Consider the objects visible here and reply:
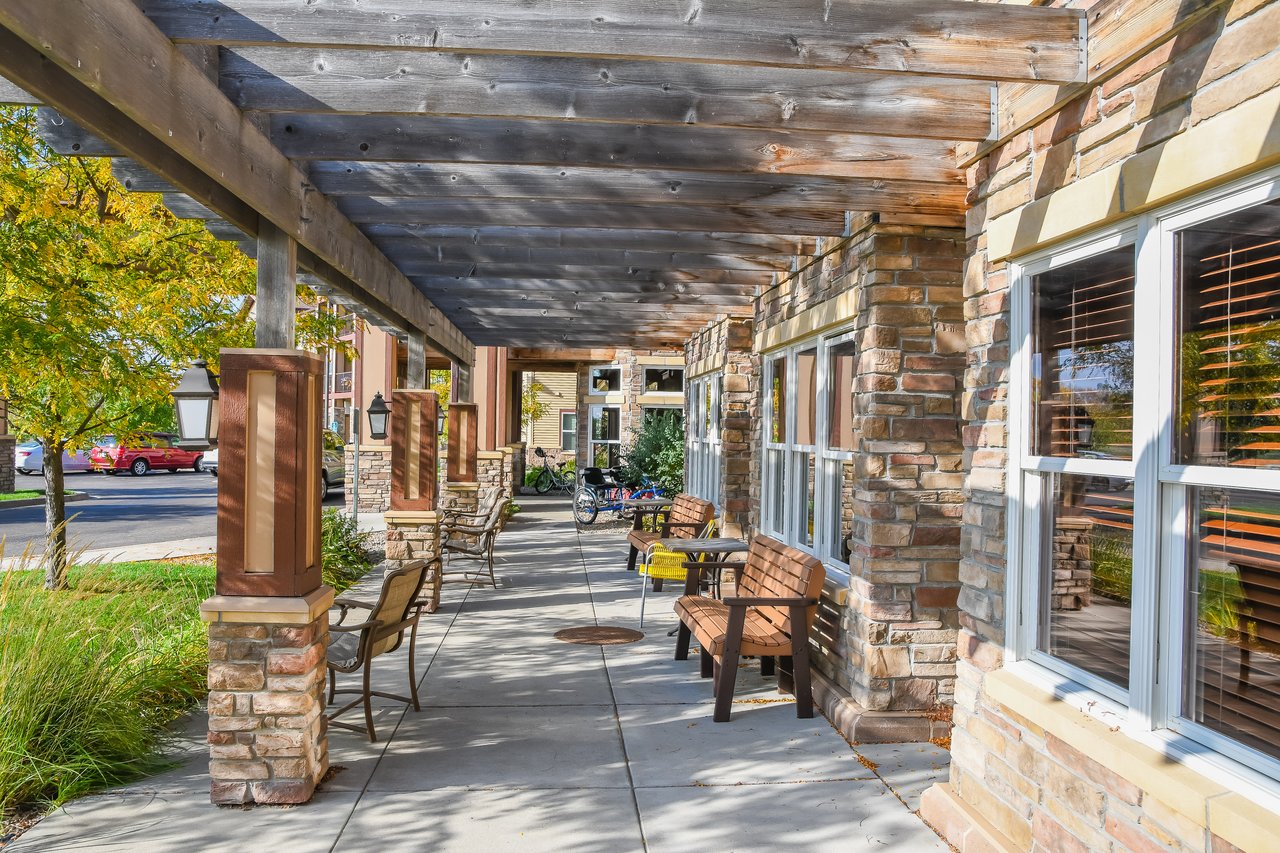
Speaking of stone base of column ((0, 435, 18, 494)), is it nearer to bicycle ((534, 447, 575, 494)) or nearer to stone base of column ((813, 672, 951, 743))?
bicycle ((534, 447, 575, 494))

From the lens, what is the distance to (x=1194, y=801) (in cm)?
227

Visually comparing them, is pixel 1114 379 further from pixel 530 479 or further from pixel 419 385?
pixel 530 479

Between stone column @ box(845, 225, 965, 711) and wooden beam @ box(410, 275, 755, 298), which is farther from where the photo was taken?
wooden beam @ box(410, 275, 755, 298)

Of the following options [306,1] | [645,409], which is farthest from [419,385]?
[645,409]

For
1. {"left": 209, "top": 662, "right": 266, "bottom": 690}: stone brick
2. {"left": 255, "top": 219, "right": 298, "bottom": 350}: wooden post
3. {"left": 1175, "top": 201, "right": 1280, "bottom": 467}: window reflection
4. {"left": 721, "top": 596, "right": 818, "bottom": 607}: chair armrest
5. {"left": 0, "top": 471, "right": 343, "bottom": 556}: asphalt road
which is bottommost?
{"left": 0, "top": 471, "right": 343, "bottom": 556}: asphalt road

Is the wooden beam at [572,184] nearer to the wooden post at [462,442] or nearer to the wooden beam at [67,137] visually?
the wooden beam at [67,137]

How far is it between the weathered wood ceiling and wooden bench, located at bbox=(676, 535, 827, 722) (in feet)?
6.69

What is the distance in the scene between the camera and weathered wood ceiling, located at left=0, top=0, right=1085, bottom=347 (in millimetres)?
3053

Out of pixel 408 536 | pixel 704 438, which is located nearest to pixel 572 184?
pixel 408 536

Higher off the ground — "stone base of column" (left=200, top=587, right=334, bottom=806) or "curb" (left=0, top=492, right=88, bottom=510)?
"stone base of column" (left=200, top=587, right=334, bottom=806)

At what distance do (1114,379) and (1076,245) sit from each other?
0.48 meters

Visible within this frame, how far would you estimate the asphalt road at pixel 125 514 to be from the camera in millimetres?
13568

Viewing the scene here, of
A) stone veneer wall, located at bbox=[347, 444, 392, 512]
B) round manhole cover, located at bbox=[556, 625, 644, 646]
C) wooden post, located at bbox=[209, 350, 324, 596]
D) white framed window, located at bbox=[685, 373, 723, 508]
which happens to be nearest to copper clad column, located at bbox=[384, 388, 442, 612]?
round manhole cover, located at bbox=[556, 625, 644, 646]

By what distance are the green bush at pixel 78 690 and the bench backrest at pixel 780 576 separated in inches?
133
